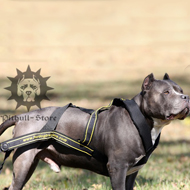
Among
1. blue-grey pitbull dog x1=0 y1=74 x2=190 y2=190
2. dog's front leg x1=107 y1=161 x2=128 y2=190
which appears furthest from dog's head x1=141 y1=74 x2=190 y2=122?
dog's front leg x1=107 y1=161 x2=128 y2=190

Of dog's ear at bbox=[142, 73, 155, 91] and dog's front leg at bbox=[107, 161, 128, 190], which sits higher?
dog's ear at bbox=[142, 73, 155, 91]

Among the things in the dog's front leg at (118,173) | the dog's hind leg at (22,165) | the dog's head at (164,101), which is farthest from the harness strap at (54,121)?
the dog's head at (164,101)

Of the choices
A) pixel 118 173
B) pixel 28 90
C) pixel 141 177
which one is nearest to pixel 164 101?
pixel 118 173

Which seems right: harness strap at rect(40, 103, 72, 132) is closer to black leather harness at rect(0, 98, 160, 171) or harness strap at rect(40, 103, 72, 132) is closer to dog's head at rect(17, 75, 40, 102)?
black leather harness at rect(0, 98, 160, 171)

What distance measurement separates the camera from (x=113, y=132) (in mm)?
4238

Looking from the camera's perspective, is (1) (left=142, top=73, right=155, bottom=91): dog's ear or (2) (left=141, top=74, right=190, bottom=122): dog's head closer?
(2) (left=141, top=74, right=190, bottom=122): dog's head

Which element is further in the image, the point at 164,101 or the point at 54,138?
the point at 54,138

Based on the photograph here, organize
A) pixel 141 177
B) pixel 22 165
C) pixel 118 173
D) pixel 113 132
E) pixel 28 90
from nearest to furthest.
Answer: pixel 118 173 < pixel 113 132 < pixel 22 165 < pixel 141 177 < pixel 28 90

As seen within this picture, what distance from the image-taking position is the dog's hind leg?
4383 millimetres

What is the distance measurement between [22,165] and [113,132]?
1062 mm

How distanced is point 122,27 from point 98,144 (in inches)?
774

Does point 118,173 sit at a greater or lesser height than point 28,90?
greater

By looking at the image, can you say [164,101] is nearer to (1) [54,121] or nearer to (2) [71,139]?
(2) [71,139]

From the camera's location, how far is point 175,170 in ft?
22.0
